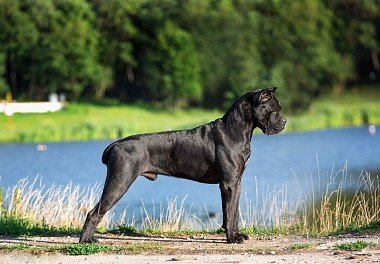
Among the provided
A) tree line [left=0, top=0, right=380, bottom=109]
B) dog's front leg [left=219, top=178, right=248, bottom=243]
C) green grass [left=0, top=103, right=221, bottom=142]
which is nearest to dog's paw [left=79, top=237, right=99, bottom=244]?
dog's front leg [left=219, top=178, right=248, bottom=243]

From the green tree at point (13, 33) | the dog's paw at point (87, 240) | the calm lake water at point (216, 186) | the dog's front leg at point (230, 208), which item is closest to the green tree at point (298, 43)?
the calm lake water at point (216, 186)

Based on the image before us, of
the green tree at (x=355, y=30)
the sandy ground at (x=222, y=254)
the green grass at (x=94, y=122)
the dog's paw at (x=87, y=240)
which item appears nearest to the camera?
the sandy ground at (x=222, y=254)

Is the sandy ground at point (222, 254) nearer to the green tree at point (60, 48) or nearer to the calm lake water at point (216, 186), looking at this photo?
the calm lake water at point (216, 186)

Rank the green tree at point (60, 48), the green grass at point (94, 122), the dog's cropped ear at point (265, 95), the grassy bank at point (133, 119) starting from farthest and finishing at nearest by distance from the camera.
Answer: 1. the green tree at point (60, 48)
2. the grassy bank at point (133, 119)
3. the green grass at point (94, 122)
4. the dog's cropped ear at point (265, 95)

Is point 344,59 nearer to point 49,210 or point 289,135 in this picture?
point 289,135

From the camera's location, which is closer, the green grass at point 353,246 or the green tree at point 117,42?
the green grass at point 353,246

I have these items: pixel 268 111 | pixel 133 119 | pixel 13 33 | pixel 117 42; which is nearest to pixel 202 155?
pixel 268 111

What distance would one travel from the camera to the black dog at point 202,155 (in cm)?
1238

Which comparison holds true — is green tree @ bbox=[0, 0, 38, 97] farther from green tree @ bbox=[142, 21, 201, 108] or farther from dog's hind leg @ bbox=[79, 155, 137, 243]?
dog's hind leg @ bbox=[79, 155, 137, 243]

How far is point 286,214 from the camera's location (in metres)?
17.1

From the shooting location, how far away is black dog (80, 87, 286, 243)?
1238cm

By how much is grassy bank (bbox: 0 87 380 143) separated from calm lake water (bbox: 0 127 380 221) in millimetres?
2625

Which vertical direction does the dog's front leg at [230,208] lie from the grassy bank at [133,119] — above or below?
below

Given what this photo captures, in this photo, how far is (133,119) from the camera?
67375 millimetres
